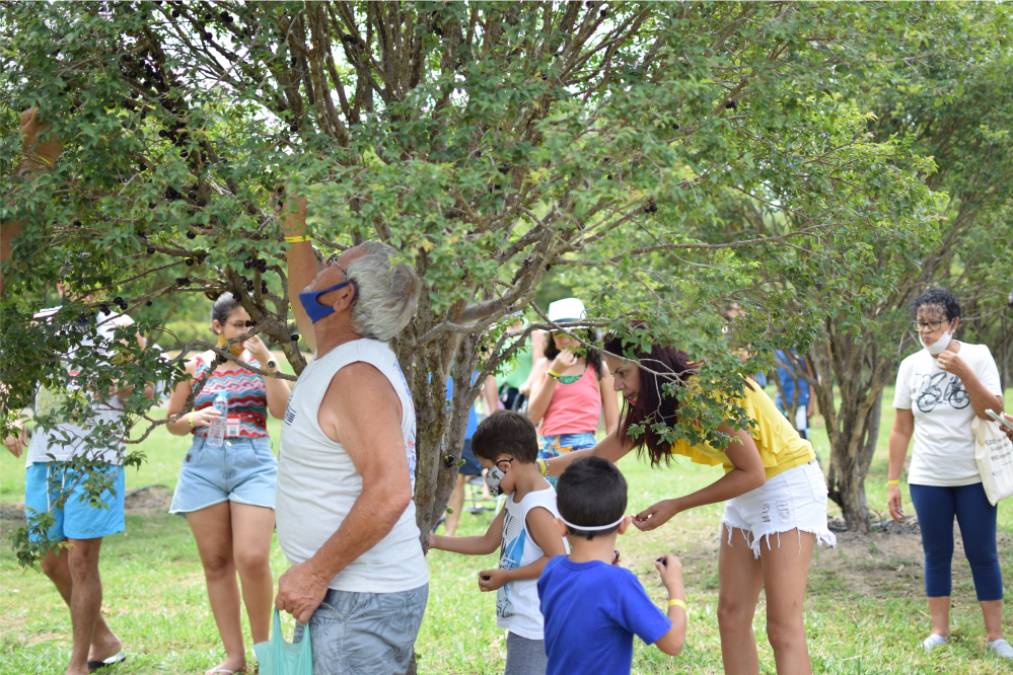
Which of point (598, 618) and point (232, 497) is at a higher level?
point (232, 497)

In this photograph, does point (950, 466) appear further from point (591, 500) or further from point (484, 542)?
point (591, 500)

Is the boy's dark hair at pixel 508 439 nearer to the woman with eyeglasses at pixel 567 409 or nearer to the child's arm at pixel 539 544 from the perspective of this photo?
the child's arm at pixel 539 544

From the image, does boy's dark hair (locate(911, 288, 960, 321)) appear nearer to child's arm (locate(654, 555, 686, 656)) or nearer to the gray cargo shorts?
child's arm (locate(654, 555, 686, 656))

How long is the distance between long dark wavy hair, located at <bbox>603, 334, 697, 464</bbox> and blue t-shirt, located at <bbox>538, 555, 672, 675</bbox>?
0.63m

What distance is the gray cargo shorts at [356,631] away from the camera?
10.2ft

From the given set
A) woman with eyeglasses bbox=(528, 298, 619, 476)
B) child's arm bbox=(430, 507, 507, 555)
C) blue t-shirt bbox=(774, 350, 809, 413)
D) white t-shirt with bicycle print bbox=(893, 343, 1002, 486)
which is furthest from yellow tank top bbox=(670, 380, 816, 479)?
woman with eyeglasses bbox=(528, 298, 619, 476)

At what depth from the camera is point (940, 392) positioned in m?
6.23

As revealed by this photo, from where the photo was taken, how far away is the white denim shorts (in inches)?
171

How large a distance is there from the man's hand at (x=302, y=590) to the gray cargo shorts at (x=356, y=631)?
8 centimetres

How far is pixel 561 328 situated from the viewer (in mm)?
3766

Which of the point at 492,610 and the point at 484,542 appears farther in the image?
the point at 492,610

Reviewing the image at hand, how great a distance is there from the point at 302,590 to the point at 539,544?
1117 mm

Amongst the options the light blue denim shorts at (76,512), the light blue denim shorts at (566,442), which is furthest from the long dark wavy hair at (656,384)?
the light blue denim shorts at (566,442)

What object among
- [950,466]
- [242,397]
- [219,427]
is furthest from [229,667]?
[950,466]
